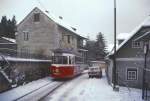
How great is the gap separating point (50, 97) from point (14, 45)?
3082 cm

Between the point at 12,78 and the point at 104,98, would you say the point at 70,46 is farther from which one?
the point at 104,98

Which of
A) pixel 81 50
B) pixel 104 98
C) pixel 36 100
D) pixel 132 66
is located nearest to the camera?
pixel 36 100

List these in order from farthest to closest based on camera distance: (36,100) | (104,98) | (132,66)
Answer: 1. (132,66)
2. (104,98)
3. (36,100)

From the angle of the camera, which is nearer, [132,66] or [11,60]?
[11,60]

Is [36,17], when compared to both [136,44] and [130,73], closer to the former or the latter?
[136,44]

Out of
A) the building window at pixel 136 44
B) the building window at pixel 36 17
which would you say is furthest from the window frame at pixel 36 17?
the building window at pixel 136 44

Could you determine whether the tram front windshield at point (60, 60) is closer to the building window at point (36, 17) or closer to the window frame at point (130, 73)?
the window frame at point (130, 73)

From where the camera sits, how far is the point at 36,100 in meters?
15.3

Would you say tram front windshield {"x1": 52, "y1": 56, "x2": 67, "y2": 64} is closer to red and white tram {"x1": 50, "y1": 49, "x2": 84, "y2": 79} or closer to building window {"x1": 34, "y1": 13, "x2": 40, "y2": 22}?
red and white tram {"x1": 50, "y1": 49, "x2": 84, "y2": 79}

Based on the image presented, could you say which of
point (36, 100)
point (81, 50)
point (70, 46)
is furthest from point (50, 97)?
point (81, 50)

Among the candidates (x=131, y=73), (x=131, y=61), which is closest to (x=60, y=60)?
(x=131, y=61)

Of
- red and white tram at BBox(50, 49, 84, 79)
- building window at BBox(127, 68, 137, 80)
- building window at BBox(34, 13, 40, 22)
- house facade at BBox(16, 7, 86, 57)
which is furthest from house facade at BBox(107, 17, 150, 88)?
building window at BBox(34, 13, 40, 22)

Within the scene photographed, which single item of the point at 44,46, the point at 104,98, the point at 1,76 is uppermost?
the point at 44,46

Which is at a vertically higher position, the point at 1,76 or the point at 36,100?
the point at 1,76
